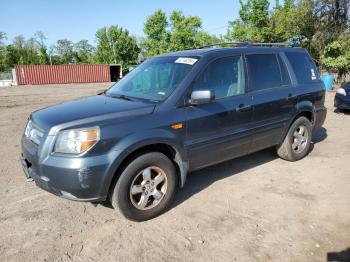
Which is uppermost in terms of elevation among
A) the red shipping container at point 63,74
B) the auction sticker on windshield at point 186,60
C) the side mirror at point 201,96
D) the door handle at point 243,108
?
the auction sticker on windshield at point 186,60

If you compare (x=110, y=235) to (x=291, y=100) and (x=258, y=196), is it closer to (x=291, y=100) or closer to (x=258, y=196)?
(x=258, y=196)

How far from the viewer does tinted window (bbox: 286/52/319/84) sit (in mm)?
5574

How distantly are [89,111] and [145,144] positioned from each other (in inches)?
28.9

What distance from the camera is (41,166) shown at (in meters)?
3.41

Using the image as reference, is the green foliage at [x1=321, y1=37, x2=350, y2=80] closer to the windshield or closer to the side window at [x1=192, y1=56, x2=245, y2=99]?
the side window at [x1=192, y1=56, x2=245, y2=99]

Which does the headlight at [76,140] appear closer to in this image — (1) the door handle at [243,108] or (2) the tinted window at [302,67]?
(1) the door handle at [243,108]

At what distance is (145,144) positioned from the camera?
3.60 metres

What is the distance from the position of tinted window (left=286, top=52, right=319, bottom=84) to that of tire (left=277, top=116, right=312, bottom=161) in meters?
0.69

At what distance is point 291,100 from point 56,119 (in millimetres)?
3600

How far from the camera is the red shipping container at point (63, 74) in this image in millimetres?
41344

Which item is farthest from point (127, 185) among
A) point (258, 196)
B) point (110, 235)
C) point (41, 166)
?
point (258, 196)

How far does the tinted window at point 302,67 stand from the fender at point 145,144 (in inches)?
109

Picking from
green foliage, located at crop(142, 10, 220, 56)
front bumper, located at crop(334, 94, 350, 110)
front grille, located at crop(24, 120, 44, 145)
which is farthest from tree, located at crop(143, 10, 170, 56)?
front grille, located at crop(24, 120, 44, 145)

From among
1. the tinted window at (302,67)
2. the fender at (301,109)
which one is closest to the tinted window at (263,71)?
the tinted window at (302,67)
